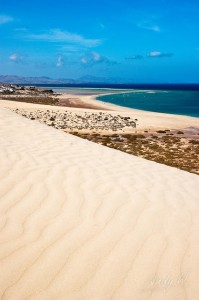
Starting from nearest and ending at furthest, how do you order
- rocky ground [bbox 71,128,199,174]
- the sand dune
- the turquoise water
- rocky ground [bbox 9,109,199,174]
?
the sand dune
rocky ground [bbox 71,128,199,174]
rocky ground [bbox 9,109,199,174]
the turquoise water

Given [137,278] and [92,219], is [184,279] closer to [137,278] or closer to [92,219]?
[137,278]

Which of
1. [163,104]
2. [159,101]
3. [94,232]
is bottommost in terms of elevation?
[159,101]

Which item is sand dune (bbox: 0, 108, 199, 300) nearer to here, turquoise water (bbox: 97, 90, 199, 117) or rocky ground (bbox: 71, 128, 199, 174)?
rocky ground (bbox: 71, 128, 199, 174)

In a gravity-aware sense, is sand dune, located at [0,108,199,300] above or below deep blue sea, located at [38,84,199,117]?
above

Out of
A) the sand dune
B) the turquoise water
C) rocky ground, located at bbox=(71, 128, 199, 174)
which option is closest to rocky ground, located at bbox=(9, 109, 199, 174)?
rocky ground, located at bbox=(71, 128, 199, 174)

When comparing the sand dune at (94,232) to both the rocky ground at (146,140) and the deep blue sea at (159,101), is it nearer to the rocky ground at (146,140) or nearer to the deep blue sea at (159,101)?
the rocky ground at (146,140)

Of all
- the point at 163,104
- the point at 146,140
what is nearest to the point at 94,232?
the point at 146,140

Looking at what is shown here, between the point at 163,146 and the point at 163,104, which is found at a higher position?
the point at 163,146

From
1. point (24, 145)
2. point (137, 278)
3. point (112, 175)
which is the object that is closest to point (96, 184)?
point (112, 175)

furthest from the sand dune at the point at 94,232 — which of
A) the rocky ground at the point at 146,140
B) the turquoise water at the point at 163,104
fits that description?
the turquoise water at the point at 163,104

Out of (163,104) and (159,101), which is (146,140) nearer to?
(163,104)
